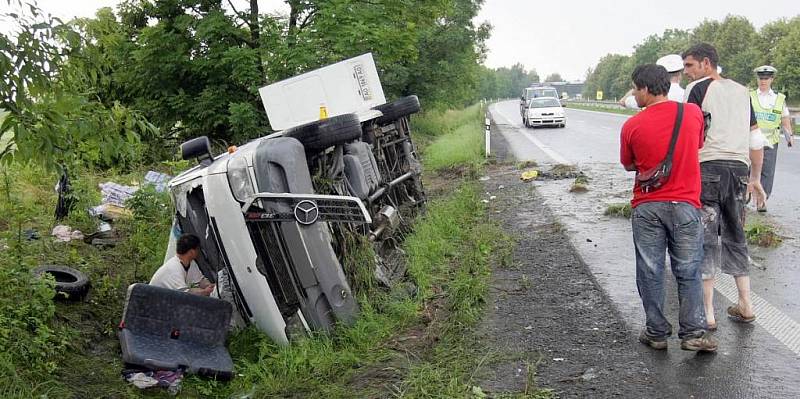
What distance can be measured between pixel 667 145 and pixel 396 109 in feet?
15.0

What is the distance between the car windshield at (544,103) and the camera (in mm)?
29078

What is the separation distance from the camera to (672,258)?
14.1ft

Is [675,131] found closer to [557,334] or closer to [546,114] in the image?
[557,334]

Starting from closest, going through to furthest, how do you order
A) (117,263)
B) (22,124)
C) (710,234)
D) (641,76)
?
(22,124) < (641,76) < (710,234) < (117,263)

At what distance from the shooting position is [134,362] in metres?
4.73

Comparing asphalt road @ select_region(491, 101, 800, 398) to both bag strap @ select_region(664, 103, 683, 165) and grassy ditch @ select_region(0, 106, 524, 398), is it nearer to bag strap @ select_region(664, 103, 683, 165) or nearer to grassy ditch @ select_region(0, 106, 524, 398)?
grassy ditch @ select_region(0, 106, 524, 398)

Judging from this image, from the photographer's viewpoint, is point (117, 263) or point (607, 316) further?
point (117, 263)

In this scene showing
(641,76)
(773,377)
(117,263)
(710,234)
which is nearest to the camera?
(773,377)

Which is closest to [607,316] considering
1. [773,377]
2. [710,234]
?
[710,234]

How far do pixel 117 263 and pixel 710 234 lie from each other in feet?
19.4

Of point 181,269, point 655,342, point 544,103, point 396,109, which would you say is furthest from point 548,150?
point 655,342

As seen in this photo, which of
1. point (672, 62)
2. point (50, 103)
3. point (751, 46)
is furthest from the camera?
point (751, 46)

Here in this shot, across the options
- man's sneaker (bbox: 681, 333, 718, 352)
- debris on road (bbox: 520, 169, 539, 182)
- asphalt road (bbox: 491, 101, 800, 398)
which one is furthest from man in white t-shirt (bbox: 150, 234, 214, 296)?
debris on road (bbox: 520, 169, 539, 182)

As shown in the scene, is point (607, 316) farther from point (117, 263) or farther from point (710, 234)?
point (117, 263)
